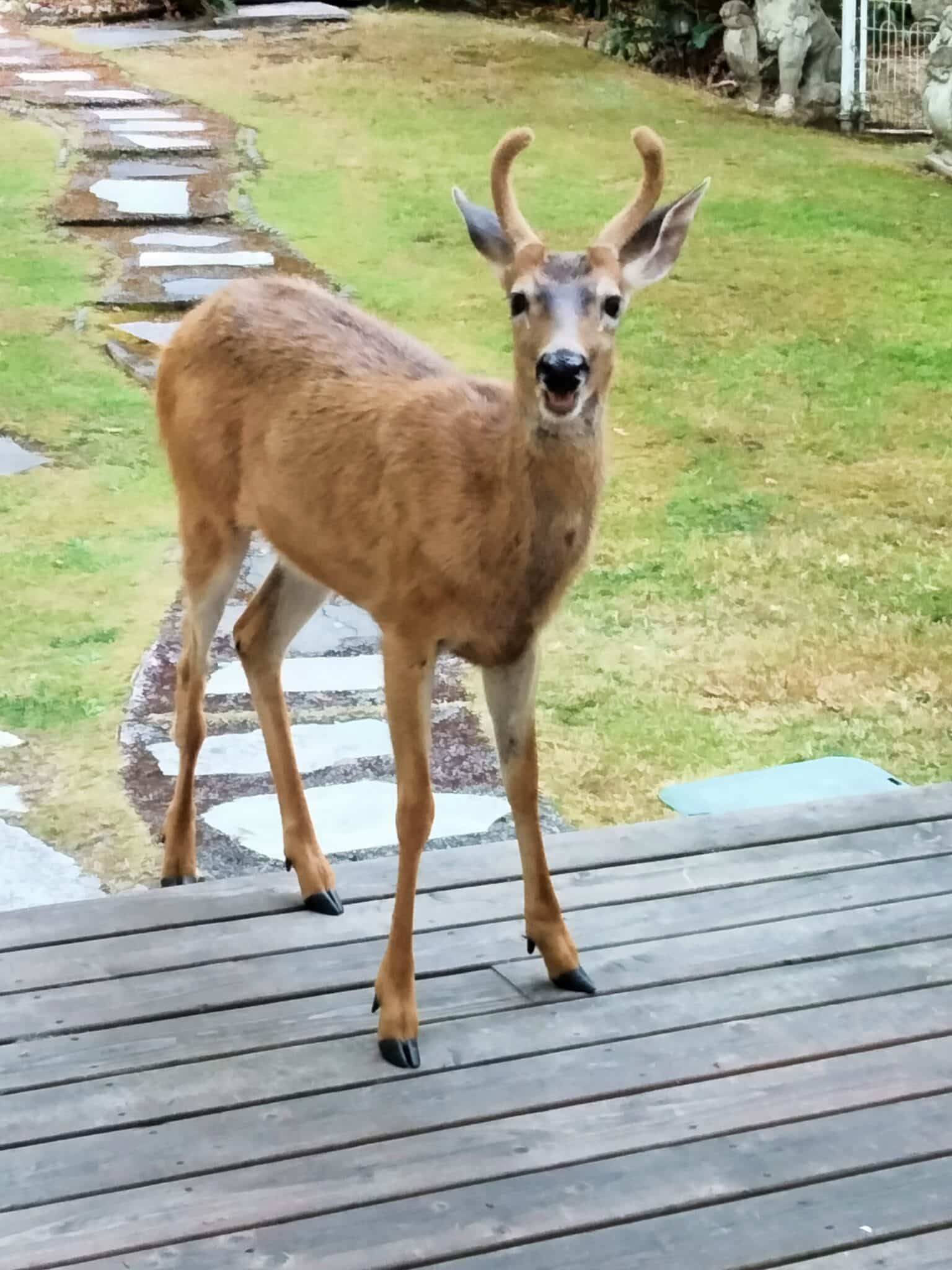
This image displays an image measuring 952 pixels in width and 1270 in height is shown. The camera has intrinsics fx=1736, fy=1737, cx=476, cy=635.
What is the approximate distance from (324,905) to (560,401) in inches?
44.7

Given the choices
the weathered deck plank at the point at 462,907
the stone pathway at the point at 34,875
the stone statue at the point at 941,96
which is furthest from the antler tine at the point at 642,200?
the stone statue at the point at 941,96

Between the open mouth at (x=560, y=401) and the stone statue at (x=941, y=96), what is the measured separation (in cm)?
921

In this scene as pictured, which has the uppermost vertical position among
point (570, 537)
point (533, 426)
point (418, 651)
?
point (533, 426)

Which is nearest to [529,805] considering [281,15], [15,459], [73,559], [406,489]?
[406,489]

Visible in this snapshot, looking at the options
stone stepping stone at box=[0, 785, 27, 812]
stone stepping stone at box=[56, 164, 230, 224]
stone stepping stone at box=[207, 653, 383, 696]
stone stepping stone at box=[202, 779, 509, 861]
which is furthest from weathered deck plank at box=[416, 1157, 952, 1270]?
stone stepping stone at box=[56, 164, 230, 224]

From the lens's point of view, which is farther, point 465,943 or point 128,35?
point 128,35

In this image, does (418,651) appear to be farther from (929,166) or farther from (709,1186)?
(929,166)

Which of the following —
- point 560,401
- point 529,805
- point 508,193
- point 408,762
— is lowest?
point 529,805

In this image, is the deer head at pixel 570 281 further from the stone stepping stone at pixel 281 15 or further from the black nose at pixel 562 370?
the stone stepping stone at pixel 281 15

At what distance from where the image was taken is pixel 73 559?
573cm

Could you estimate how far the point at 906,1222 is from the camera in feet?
8.04

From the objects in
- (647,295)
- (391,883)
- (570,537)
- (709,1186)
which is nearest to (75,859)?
(391,883)

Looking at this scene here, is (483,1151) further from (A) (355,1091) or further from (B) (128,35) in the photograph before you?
(B) (128,35)

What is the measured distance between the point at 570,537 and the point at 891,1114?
104 cm
